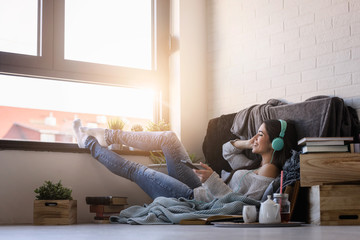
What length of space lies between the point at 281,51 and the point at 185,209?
1571 mm

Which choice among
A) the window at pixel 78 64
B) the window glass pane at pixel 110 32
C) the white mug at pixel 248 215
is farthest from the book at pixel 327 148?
the window glass pane at pixel 110 32

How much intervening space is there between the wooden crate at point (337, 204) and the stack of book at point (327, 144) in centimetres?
25

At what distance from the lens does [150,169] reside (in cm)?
381

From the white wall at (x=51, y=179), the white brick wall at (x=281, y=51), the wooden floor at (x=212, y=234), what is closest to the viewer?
the wooden floor at (x=212, y=234)

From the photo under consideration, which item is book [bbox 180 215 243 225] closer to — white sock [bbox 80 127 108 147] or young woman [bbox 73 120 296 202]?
young woman [bbox 73 120 296 202]

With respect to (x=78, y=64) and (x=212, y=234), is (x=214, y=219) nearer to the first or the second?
(x=212, y=234)

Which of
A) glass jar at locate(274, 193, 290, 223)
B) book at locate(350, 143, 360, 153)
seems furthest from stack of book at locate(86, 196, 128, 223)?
book at locate(350, 143, 360, 153)

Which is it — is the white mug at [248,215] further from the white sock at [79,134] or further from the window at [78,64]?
the window at [78,64]

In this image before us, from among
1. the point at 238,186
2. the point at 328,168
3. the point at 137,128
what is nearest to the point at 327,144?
the point at 328,168

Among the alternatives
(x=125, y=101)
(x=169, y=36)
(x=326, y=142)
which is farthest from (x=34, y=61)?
(x=326, y=142)

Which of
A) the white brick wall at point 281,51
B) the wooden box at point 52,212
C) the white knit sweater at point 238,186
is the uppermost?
the white brick wall at point 281,51

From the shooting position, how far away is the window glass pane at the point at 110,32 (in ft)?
14.4

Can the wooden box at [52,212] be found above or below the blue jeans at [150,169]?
below

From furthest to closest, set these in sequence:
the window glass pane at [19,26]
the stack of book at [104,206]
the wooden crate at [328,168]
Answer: the window glass pane at [19,26] → the stack of book at [104,206] → the wooden crate at [328,168]
